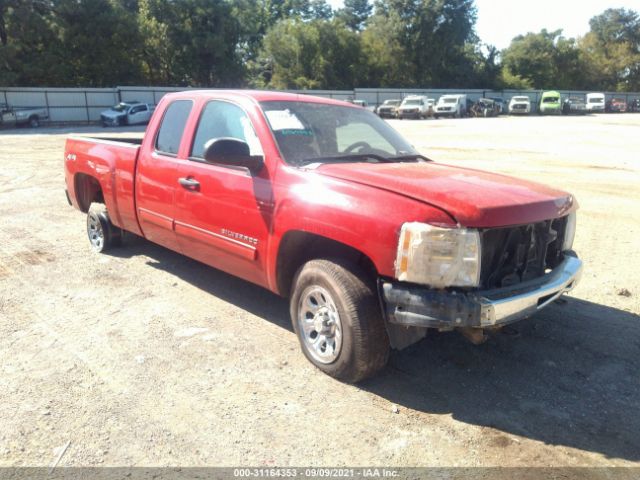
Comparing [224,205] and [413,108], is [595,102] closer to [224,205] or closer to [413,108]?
[413,108]

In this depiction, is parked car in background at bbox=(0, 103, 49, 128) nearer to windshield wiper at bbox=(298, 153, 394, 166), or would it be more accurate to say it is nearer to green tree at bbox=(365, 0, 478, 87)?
windshield wiper at bbox=(298, 153, 394, 166)

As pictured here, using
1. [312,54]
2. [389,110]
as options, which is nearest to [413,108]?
[389,110]

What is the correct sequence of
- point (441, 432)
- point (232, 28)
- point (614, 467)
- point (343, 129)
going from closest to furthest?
point (614, 467) → point (441, 432) → point (343, 129) → point (232, 28)

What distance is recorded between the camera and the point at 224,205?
414 centimetres

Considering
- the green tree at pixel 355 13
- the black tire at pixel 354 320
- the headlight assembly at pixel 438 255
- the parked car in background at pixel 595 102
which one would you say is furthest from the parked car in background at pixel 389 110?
the green tree at pixel 355 13

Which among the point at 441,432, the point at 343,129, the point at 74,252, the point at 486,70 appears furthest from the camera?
the point at 486,70

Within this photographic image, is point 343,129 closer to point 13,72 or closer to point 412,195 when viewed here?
point 412,195

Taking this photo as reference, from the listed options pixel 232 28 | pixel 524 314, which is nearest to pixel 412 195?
pixel 524 314

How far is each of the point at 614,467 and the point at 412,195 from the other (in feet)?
5.77

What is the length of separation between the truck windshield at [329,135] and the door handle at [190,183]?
83 centimetres

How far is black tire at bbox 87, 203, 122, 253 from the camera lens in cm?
616

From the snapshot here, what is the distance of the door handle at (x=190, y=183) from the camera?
439cm

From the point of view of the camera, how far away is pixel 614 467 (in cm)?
275

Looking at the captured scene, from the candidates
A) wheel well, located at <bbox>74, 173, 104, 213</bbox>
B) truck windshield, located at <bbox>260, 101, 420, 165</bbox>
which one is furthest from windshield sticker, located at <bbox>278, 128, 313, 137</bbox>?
wheel well, located at <bbox>74, 173, 104, 213</bbox>
